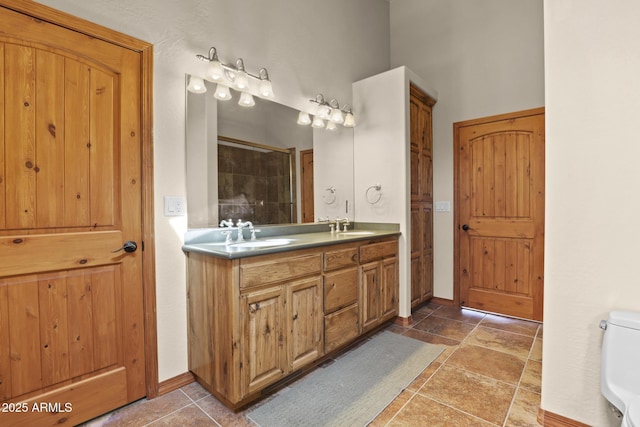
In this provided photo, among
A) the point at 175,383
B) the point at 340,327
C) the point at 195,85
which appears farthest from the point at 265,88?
the point at 175,383

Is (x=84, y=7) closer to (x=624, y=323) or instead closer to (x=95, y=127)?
(x=95, y=127)

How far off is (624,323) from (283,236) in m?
2.06

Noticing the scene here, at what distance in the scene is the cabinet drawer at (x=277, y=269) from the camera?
1.67 m

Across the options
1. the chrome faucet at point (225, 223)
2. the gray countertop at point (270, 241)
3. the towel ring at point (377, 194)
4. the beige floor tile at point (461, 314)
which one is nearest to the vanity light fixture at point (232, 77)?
the chrome faucet at point (225, 223)

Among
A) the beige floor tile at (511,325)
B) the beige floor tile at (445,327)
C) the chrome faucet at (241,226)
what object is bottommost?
the beige floor tile at (511,325)

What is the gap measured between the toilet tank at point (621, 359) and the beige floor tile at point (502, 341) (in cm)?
114

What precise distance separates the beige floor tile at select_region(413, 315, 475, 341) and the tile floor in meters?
0.11

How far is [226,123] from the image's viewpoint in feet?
7.36

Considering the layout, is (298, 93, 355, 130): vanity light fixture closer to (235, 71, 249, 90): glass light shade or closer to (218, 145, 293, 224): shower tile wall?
(218, 145, 293, 224): shower tile wall

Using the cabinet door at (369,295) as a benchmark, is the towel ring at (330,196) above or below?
above

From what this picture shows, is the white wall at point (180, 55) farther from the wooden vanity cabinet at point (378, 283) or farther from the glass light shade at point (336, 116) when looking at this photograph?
the wooden vanity cabinet at point (378, 283)

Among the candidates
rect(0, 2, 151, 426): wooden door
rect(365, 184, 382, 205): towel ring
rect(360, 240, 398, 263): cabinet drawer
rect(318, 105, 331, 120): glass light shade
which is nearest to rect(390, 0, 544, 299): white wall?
rect(365, 184, 382, 205): towel ring

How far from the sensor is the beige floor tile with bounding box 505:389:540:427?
160cm

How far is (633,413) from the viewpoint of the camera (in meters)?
1.07
